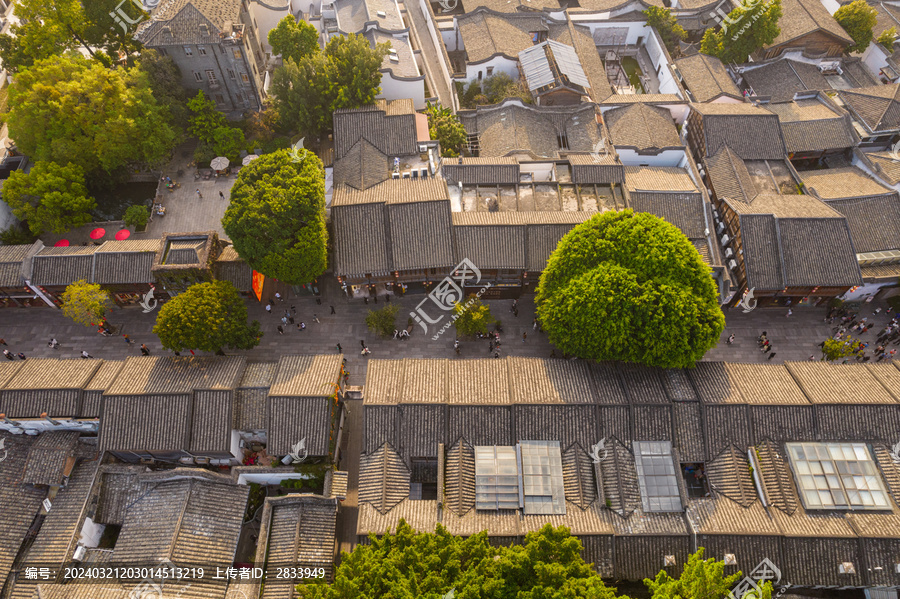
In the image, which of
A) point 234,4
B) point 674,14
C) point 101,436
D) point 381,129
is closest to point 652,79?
point 674,14

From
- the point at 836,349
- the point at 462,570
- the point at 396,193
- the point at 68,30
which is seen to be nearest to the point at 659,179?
the point at 836,349

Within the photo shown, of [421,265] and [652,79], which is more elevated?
[652,79]

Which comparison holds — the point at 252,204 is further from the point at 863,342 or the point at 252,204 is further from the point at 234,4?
the point at 863,342

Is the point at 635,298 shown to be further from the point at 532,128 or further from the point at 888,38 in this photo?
the point at 888,38

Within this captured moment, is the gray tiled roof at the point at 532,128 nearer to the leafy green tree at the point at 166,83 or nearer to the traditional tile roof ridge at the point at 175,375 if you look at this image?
the leafy green tree at the point at 166,83

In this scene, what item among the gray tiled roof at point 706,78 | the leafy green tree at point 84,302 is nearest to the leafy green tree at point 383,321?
the leafy green tree at point 84,302

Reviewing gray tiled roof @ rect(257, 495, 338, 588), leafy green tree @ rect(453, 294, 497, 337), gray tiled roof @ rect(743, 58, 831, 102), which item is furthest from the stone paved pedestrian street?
gray tiled roof @ rect(743, 58, 831, 102)

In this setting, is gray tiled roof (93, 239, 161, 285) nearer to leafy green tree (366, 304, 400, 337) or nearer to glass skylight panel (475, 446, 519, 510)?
leafy green tree (366, 304, 400, 337)
